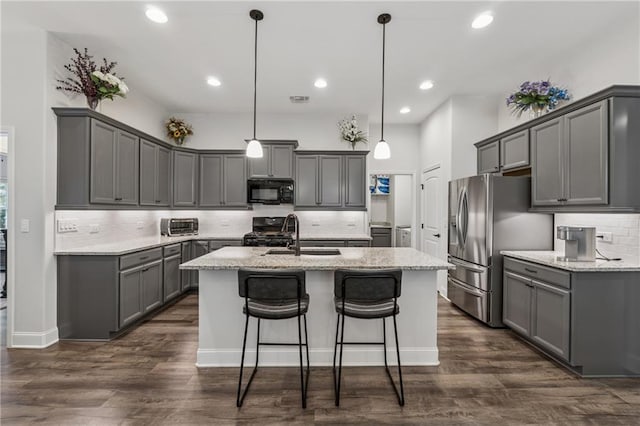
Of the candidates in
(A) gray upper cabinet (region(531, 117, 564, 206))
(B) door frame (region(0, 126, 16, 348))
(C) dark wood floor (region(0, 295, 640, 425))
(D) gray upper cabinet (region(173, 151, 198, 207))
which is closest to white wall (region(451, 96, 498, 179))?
(A) gray upper cabinet (region(531, 117, 564, 206))

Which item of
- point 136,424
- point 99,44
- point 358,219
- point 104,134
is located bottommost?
point 136,424

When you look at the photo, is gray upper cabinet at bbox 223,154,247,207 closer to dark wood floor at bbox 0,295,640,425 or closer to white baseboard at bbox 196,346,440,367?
dark wood floor at bbox 0,295,640,425

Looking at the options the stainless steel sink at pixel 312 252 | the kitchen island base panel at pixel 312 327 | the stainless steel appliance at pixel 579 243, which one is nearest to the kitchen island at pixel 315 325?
the kitchen island base panel at pixel 312 327

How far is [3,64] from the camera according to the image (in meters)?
3.05

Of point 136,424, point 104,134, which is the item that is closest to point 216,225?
point 104,134

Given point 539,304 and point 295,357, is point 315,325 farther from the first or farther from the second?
point 539,304

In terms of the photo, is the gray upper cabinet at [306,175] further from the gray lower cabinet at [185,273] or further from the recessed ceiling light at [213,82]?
the gray lower cabinet at [185,273]

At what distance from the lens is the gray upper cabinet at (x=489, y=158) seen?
4098mm

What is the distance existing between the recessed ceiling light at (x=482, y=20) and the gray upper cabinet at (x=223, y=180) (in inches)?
149

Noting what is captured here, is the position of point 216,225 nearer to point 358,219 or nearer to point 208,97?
point 208,97

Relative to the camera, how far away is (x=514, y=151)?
12.4 feet

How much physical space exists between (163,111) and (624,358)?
21.8 feet

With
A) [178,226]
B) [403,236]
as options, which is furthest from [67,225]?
[403,236]

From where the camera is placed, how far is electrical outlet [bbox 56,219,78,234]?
3271 millimetres
